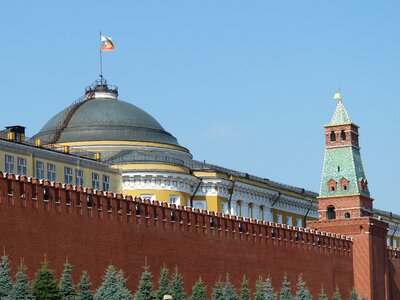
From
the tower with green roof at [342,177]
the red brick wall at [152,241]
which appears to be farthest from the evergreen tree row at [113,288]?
the tower with green roof at [342,177]

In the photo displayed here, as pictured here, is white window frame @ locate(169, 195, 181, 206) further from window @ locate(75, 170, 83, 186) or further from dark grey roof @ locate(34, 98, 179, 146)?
window @ locate(75, 170, 83, 186)

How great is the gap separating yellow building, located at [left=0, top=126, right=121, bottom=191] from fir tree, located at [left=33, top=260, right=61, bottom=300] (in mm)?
15694

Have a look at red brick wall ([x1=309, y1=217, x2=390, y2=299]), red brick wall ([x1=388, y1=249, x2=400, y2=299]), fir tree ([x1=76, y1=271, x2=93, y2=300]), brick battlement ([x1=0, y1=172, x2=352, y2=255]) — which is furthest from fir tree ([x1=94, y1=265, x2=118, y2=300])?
red brick wall ([x1=388, y1=249, x2=400, y2=299])

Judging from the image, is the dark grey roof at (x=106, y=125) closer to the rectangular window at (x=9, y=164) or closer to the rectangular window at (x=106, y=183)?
the rectangular window at (x=106, y=183)

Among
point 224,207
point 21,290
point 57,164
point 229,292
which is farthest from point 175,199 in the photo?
point 21,290

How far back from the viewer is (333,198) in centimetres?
7719

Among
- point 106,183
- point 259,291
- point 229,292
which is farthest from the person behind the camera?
point 106,183

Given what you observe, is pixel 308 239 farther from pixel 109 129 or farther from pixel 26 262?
pixel 26 262

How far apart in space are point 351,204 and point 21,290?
38671mm

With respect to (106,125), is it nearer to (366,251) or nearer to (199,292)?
(366,251)

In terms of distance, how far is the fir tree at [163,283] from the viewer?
163ft

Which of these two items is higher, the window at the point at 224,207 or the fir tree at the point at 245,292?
the window at the point at 224,207

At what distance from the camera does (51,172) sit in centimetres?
6178

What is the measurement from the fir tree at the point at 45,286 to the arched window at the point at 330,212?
36.5 meters
